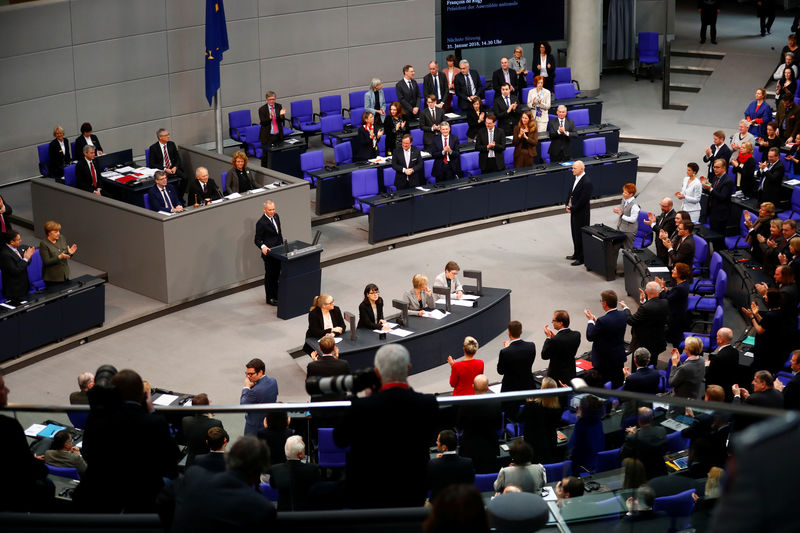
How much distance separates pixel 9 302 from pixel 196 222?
8.58 ft

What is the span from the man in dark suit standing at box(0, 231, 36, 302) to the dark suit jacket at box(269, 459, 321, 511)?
789cm

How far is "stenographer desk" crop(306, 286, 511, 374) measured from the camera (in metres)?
11.7

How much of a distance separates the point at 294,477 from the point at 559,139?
13.3 m

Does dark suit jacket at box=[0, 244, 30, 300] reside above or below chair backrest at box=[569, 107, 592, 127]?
below

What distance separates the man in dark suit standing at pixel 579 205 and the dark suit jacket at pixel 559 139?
9.37 ft

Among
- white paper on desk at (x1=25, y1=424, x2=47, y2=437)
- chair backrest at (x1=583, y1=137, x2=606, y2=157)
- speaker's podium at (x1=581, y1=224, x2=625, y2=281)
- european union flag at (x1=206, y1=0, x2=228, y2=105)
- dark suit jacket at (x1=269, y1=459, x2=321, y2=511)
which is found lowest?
speaker's podium at (x1=581, y1=224, x2=625, y2=281)

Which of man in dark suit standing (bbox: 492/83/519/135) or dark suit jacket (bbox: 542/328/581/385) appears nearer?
dark suit jacket (bbox: 542/328/581/385)

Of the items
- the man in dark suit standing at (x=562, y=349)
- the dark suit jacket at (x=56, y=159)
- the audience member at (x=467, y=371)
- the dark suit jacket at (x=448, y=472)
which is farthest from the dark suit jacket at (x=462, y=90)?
the dark suit jacket at (x=448, y=472)

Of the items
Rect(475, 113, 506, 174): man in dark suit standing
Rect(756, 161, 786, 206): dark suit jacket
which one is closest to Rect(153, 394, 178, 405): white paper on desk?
Rect(475, 113, 506, 174): man in dark suit standing

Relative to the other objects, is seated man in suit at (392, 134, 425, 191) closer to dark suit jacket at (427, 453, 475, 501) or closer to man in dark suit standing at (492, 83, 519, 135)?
man in dark suit standing at (492, 83, 519, 135)

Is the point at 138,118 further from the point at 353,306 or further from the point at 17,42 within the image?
the point at 353,306

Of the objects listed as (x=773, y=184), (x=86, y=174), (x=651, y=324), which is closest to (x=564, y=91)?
(x=773, y=184)

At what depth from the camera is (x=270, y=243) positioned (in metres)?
14.2

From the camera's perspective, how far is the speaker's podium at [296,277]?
13.8 metres
